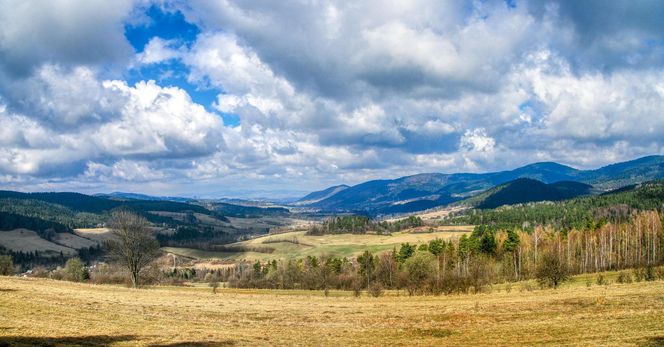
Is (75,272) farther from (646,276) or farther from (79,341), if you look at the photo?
(646,276)

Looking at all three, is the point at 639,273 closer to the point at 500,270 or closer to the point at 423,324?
the point at 423,324

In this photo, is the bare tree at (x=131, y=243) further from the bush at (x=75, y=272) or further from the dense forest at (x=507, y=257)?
the dense forest at (x=507, y=257)

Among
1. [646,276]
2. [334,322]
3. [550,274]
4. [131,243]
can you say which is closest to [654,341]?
[334,322]

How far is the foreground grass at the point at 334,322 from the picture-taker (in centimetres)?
2781

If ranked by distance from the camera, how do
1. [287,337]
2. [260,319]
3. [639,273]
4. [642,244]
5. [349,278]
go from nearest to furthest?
[287,337]
[260,319]
[639,273]
[349,278]
[642,244]

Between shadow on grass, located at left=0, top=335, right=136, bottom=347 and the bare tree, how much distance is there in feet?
217

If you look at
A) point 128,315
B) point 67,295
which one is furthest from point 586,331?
point 67,295

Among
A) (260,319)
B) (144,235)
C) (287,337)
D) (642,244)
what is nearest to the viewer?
(287,337)

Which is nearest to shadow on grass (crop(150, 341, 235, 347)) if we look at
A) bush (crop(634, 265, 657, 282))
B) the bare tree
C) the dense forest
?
bush (crop(634, 265, 657, 282))

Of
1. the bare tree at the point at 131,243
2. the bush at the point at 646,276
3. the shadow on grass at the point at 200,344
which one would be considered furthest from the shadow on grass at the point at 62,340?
the bare tree at the point at 131,243

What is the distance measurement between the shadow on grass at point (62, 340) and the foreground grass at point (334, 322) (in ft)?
0.17

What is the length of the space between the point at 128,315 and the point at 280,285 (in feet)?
313

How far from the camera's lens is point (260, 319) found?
1638 inches

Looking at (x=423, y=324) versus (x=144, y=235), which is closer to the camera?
(x=423, y=324)
